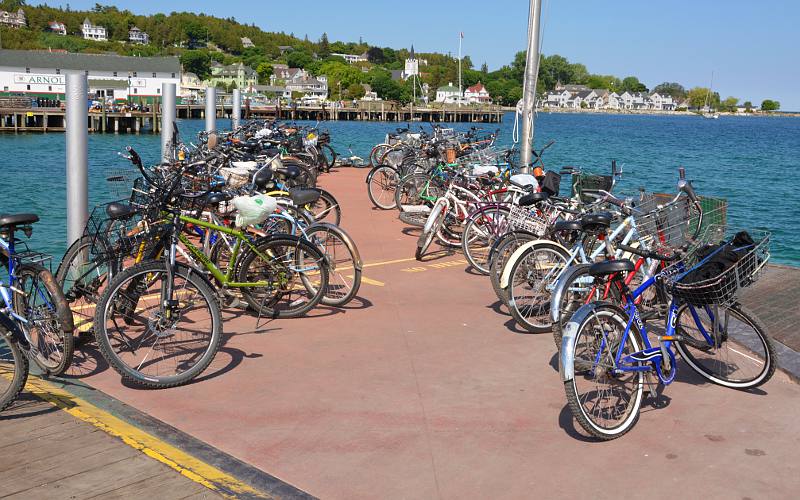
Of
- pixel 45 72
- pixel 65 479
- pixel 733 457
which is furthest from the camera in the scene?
pixel 45 72

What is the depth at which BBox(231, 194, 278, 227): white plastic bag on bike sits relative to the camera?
6086mm

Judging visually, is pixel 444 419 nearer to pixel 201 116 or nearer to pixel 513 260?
pixel 513 260

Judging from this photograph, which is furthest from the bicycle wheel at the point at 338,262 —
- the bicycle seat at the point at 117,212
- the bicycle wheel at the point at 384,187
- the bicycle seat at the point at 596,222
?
the bicycle wheel at the point at 384,187

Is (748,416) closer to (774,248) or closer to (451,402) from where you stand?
(451,402)

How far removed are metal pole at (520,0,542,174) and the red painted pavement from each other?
463 centimetres

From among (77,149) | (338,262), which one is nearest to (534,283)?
(338,262)

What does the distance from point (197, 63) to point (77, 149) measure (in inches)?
7033

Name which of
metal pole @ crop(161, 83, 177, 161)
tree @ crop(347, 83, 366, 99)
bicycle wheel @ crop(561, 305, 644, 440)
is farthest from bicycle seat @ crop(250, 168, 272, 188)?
tree @ crop(347, 83, 366, 99)

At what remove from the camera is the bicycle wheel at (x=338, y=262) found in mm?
6625

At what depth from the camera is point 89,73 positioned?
9550 cm

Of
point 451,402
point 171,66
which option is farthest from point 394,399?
point 171,66

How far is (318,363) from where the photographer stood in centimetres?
538

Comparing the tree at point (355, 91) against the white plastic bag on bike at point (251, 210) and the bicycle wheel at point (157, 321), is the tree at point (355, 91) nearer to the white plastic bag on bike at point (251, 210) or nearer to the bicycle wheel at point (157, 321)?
the white plastic bag on bike at point (251, 210)

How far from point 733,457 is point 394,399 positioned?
1.87m
